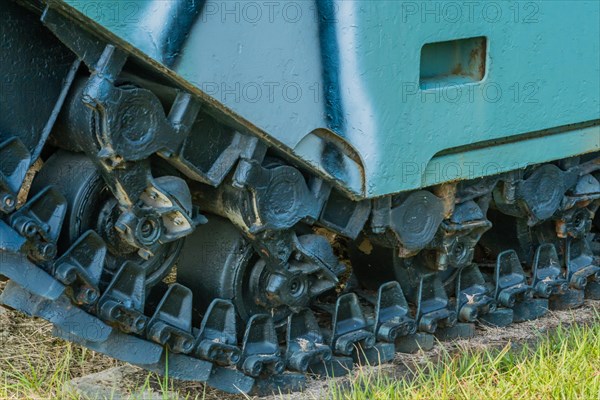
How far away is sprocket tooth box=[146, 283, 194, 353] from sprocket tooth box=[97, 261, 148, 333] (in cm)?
6

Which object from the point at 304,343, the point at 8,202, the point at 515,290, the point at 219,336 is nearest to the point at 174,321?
the point at 219,336

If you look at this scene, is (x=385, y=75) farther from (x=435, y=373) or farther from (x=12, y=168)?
(x=12, y=168)

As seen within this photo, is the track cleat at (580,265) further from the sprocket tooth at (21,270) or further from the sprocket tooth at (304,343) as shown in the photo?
the sprocket tooth at (21,270)

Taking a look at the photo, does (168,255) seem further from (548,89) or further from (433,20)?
(548,89)

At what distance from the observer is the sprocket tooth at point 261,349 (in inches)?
165

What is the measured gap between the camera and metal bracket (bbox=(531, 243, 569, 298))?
5133mm

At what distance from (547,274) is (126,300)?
2.08 metres

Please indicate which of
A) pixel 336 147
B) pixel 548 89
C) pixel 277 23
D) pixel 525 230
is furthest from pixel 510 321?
pixel 277 23

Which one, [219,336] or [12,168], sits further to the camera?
[219,336]

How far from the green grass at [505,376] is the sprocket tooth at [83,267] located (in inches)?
34.2

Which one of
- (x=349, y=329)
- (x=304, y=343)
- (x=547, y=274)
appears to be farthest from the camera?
(x=547, y=274)

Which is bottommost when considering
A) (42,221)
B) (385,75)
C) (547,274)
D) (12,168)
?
(42,221)

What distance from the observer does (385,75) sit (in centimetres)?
405

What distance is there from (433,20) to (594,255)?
6.15 feet
